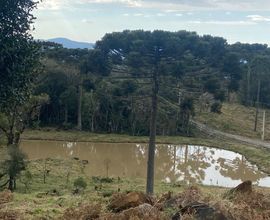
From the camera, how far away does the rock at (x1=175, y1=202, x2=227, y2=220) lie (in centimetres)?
781

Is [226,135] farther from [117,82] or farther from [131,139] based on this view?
[117,82]

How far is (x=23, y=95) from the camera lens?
9.44 meters

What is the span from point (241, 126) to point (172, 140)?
36.2 feet

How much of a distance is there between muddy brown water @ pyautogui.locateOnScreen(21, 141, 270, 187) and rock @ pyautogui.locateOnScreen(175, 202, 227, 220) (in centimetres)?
1842

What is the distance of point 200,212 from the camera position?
7949mm

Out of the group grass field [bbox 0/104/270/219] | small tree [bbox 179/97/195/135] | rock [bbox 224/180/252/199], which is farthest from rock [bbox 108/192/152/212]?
small tree [bbox 179/97/195/135]

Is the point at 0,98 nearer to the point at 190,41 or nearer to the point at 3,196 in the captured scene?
the point at 3,196

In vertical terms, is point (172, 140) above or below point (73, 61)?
below

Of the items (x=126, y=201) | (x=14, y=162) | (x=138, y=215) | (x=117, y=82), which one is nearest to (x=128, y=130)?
(x=117, y=82)

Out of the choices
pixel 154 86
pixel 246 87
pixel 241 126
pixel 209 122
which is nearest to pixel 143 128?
pixel 209 122

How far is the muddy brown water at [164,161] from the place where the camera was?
92.0 ft

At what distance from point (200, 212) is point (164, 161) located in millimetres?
24333

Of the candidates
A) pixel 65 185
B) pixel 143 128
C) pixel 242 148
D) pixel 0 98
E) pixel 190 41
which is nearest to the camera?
pixel 0 98

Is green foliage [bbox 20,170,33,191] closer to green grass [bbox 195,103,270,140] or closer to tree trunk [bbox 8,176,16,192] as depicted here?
tree trunk [bbox 8,176,16,192]
